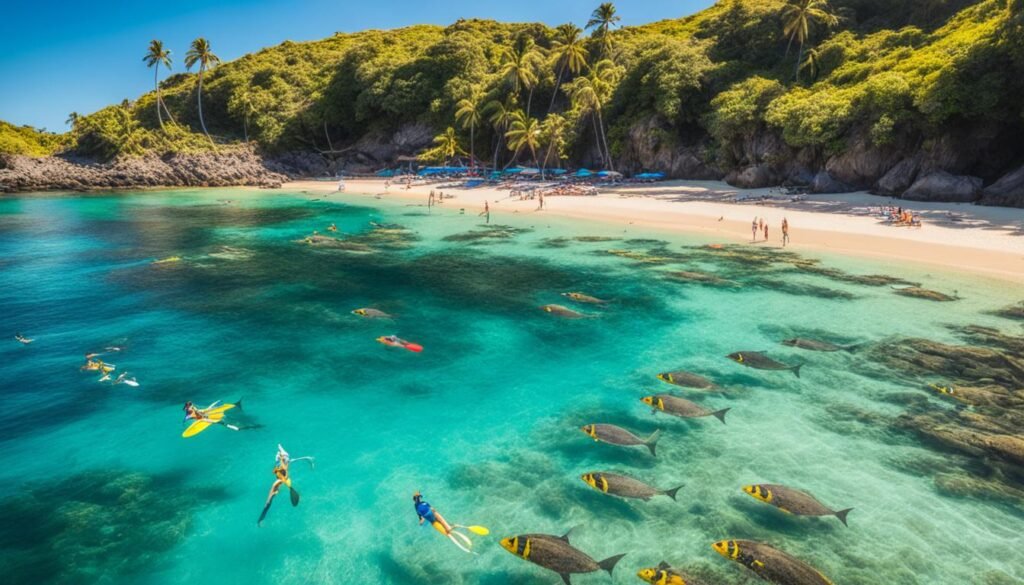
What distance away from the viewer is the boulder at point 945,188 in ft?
126

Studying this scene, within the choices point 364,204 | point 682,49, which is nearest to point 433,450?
point 364,204

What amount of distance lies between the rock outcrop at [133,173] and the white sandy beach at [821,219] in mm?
44414

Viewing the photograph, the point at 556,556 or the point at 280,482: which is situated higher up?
the point at 556,556

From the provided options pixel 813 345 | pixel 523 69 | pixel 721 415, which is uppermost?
pixel 523 69

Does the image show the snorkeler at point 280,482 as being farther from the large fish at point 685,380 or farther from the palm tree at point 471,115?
the palm tree at point 471,115

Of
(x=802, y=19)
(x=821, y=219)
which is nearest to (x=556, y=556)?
(x=821, y=219)

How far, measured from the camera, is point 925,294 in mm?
21625

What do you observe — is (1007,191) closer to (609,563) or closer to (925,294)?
(925,294)

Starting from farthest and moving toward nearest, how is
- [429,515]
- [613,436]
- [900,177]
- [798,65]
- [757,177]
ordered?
[798,65], [757,177], [900,177], [613,436], [429,515]

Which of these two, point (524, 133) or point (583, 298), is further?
point (524, 133)

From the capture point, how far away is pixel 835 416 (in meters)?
13.2

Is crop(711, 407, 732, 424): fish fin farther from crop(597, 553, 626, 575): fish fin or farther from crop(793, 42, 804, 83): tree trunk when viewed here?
crop(793, 42, 804, 83): tree trunk

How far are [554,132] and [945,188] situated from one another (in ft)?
138

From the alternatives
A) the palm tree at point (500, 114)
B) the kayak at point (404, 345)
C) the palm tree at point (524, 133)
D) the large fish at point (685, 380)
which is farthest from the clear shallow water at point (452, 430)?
the palm tree at point (500, 114)
